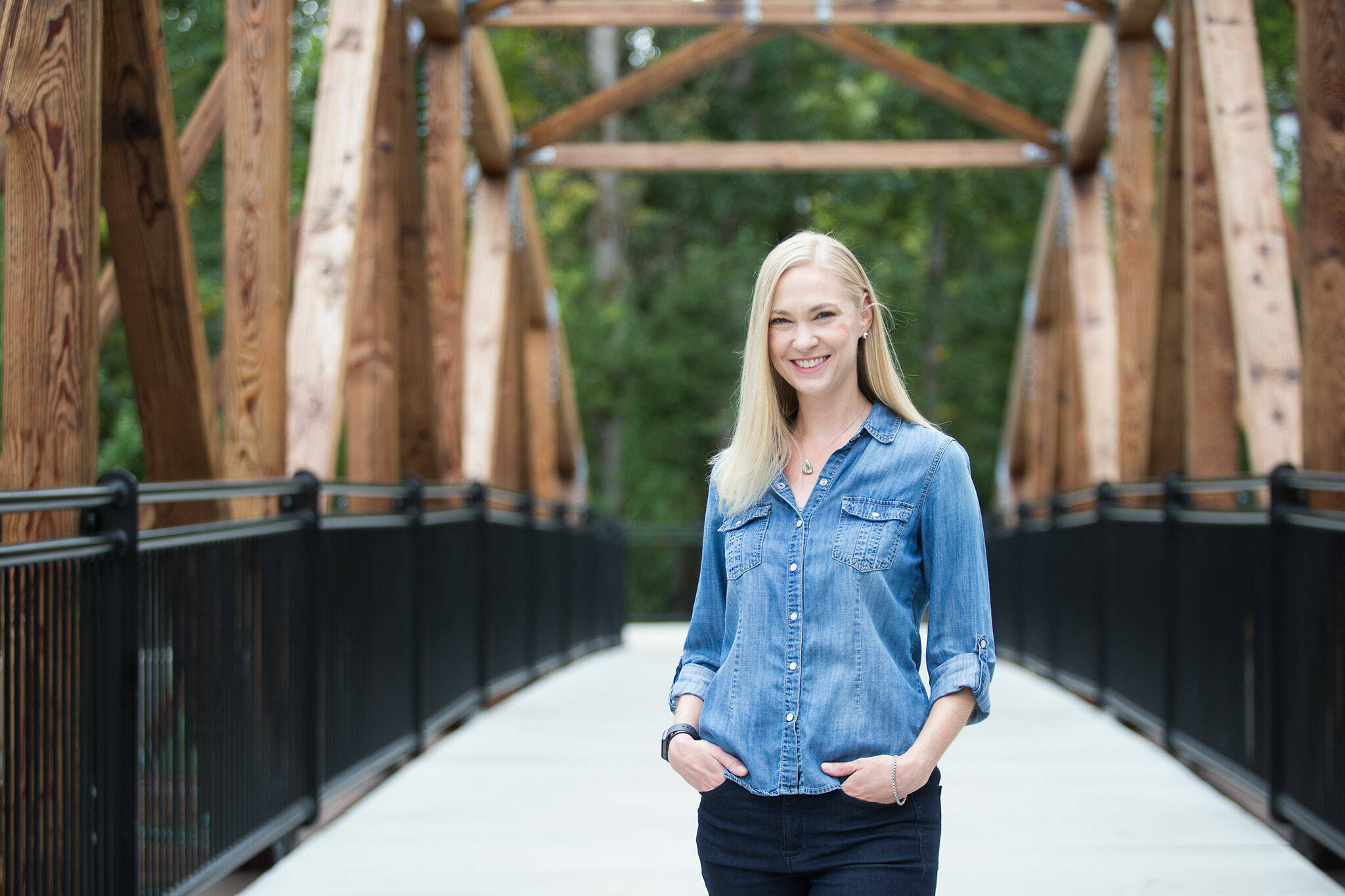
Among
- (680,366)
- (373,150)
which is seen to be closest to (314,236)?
(373,150)

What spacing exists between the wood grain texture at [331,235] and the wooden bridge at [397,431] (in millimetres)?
18

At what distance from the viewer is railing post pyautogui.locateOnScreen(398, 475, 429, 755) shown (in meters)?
6.67

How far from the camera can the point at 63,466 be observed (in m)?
3.78

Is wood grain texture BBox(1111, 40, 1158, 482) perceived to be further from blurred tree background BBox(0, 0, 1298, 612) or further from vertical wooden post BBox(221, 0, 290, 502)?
blurred tree background BBox(0, 0, 1298, 612)

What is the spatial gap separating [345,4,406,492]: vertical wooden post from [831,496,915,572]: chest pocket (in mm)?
5805

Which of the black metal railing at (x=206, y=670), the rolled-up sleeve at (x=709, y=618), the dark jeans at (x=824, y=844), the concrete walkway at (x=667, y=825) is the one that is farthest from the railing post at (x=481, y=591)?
the dark jeans at (x=824, y=844)

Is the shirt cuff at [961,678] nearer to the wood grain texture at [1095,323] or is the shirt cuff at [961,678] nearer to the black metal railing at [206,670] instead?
the black metal railing at [206,670]

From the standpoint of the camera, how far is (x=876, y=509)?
2.20 m

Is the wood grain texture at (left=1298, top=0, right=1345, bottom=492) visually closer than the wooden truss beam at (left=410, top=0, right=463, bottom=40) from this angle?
Yes

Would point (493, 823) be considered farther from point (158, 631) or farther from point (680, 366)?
point (680, 366)

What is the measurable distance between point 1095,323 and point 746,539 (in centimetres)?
1052

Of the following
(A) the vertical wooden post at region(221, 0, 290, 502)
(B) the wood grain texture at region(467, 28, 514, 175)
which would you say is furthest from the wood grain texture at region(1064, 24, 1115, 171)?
(A) the vertical wooden post at region(221, 0, 290, 502)

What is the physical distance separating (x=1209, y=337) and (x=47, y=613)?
6208 mm

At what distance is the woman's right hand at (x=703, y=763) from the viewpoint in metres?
2.18
